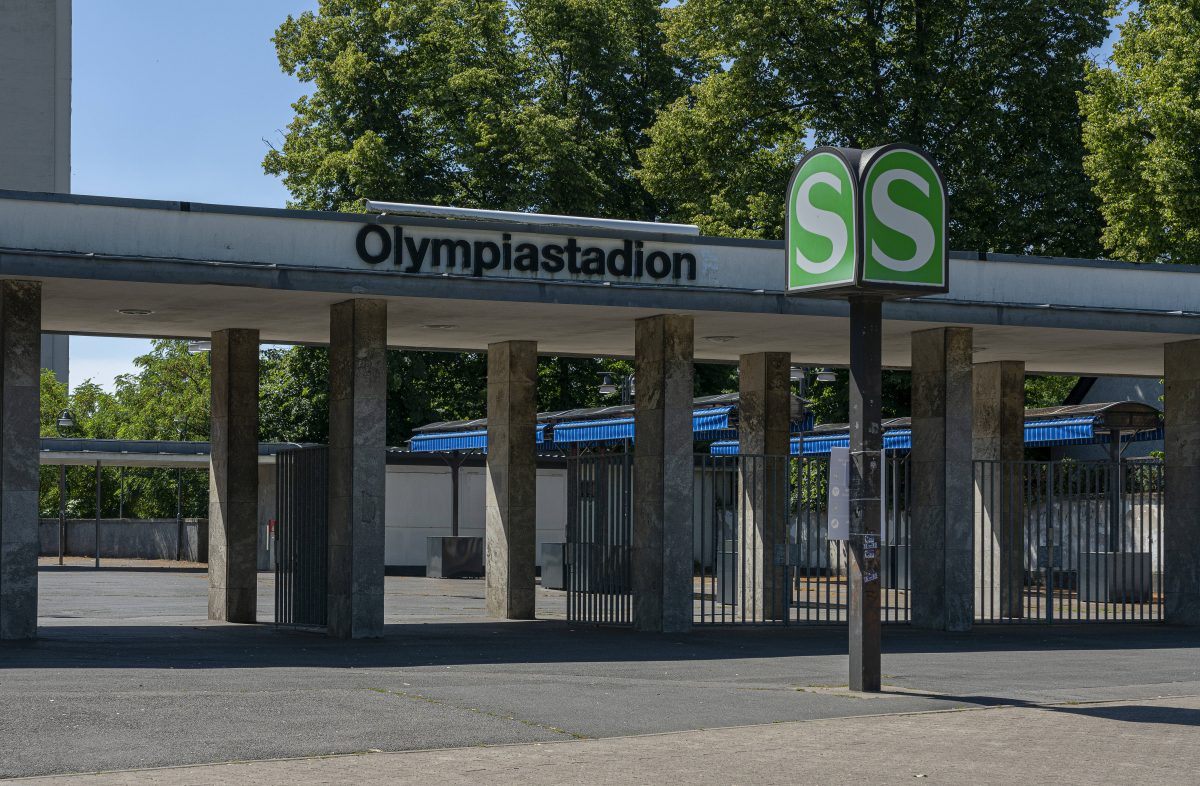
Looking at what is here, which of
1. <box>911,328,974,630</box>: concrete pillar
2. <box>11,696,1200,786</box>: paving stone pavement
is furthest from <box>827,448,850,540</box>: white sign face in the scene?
<box>911,328,974,630</box>: concrete pillar

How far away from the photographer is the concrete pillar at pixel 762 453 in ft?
75.5

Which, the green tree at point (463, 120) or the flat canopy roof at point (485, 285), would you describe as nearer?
the flat canopy roof at point (485, 285)

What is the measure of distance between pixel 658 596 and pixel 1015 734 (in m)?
9.10

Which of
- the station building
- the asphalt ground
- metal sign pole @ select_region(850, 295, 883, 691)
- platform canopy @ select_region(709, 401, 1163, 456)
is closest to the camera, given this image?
the asphalt ground

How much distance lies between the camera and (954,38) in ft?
126

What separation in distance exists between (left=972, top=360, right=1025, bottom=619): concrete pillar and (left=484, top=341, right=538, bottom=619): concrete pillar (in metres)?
6.13

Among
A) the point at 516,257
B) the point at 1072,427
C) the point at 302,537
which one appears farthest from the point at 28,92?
the point at 516,257

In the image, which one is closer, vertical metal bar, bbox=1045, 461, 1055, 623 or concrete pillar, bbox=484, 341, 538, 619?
vertical metal bar, bbox=1045, 461, 1055, 623

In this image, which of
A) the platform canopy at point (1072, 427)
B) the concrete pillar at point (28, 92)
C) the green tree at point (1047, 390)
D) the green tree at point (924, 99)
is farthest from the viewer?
the concrete pillar at point (28, 92)

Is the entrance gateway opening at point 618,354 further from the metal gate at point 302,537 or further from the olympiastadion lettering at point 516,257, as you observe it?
the metal gate at point 302,537

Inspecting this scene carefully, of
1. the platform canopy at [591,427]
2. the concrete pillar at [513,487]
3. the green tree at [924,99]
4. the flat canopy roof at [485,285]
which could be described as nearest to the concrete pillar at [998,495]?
the flat canopy roof at [485,285]

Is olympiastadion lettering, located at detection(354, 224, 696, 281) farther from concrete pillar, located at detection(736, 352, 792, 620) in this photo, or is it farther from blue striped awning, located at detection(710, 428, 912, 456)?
blue striped awning, located at detection(710, 428, 912, 456)

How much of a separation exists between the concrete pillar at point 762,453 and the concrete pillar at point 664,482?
2.14 m

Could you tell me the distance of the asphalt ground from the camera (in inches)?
430
